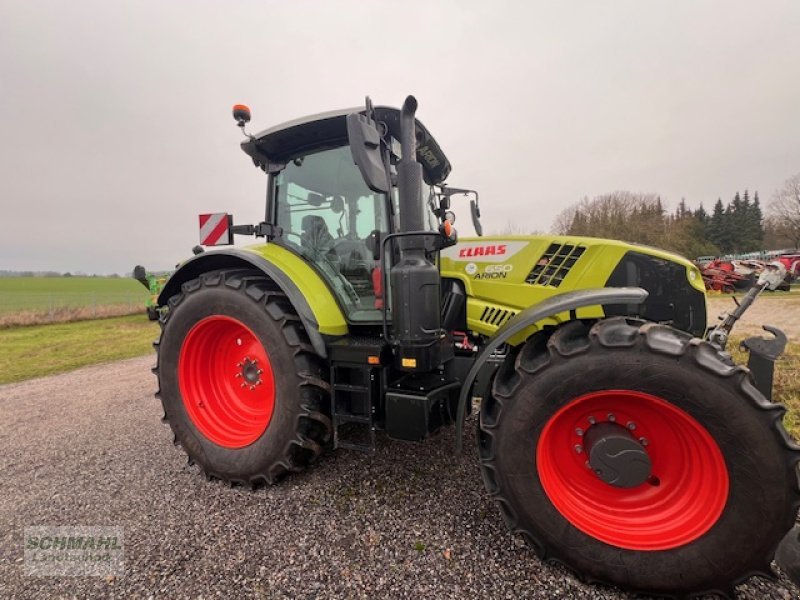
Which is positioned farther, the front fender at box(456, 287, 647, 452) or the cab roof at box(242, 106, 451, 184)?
the cab roof at box(242, 106, 451, 184)

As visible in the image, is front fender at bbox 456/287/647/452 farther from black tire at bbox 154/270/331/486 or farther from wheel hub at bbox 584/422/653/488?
black tire at bbox 154/270/331/486

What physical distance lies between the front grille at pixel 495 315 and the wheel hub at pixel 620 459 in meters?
0.87

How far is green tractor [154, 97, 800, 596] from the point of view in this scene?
5.11 feet

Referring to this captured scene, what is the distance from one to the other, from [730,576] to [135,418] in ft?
15.3

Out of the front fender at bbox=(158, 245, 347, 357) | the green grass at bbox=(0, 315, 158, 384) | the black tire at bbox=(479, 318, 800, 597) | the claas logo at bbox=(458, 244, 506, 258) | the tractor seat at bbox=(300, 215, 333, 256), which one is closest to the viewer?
the black tire at bbox=(479, 318, 800, 597)

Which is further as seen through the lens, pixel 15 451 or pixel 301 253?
pixel 15 451

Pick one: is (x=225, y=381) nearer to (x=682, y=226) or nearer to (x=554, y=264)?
(x=554, y=264)

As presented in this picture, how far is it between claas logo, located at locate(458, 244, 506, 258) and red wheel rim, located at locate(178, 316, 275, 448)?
1.55 metres

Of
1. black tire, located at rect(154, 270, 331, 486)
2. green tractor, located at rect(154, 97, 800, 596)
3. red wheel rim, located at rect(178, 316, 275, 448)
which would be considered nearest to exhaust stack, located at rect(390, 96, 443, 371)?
green tractor, located at rect(154, 97, 800, 596)

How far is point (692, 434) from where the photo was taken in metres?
1.64

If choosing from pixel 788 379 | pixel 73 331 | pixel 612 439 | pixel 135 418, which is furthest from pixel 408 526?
pixel 73 331

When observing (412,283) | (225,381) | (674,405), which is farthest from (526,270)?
(225,381)

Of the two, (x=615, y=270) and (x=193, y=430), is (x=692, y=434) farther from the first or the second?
(x=193, y=430)

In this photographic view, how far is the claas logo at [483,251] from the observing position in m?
2.53
